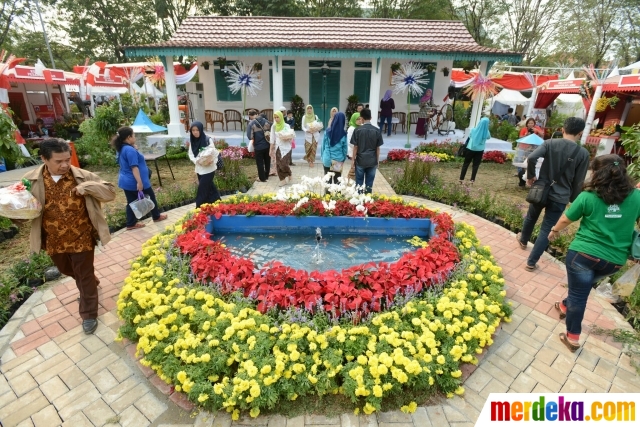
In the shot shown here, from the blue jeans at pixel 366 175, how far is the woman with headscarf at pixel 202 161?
2.46m

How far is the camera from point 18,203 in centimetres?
281

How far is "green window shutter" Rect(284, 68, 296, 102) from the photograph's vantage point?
1291 cm

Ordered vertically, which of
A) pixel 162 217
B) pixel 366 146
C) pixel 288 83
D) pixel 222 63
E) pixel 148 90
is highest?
pixel 222 63

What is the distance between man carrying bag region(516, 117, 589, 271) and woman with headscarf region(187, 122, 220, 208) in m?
4.52

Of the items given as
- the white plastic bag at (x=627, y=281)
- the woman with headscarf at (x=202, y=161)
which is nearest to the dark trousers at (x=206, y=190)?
the woman with headscarf at (x=202, y=161)

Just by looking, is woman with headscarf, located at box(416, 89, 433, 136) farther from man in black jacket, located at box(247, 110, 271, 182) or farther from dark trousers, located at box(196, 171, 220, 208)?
dark trousers, located at box(196, 171, 220, 208)

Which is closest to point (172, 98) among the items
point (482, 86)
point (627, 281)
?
point (482, 86)

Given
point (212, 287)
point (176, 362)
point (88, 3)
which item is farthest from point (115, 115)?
point (88, 3)

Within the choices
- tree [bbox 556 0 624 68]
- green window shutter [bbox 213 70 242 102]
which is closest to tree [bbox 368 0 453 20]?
tree [bbox 556 0 624 68]

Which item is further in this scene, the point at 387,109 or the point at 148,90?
the point at 148,90

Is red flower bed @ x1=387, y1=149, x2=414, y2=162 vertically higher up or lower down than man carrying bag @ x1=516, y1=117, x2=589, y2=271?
lower down

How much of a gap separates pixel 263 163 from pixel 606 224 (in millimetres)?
6489

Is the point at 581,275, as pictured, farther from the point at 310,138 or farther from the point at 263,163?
the point at 310,138

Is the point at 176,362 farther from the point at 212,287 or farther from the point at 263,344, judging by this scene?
the point at 212,287
